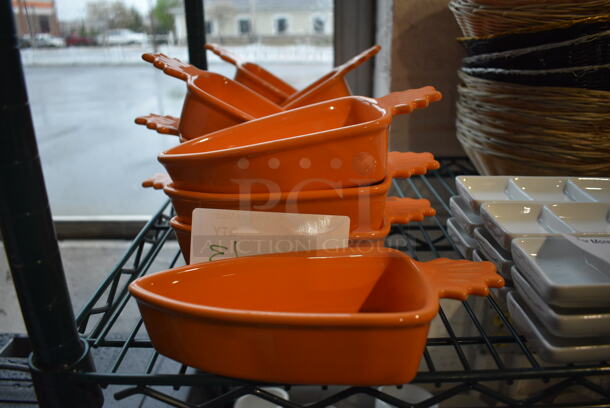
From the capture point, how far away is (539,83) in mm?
617

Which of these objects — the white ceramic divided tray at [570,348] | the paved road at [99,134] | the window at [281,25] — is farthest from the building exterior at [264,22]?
the white ceramic divided tray at [570,348]

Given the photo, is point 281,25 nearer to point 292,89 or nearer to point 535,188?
point 292,89

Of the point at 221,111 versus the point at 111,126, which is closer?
the point at 221,111

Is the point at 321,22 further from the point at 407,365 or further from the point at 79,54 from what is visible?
the point at 407,365

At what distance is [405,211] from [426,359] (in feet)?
0.55

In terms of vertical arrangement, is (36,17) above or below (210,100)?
above

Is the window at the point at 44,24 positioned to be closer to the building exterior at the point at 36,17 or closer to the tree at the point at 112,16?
the building exterior at the point at 36,17

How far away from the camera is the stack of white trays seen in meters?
0.39

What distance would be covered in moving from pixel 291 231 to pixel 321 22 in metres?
0.90

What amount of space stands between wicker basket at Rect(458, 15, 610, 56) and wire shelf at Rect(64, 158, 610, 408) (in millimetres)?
214

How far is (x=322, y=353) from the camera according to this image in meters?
0.36

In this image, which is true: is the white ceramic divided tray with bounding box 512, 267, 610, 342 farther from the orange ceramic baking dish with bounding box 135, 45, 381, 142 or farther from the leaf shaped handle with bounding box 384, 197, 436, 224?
the orange ceramic baking dish with bounding box 135, 45, 381, 142

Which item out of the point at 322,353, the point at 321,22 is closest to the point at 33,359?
the point at 322,353

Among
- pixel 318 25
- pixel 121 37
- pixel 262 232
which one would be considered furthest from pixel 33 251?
pixel 121 37
